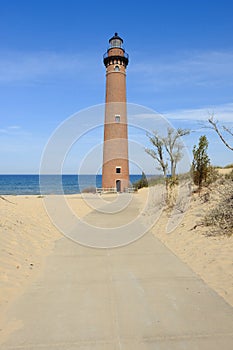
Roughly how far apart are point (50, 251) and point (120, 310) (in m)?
4.19

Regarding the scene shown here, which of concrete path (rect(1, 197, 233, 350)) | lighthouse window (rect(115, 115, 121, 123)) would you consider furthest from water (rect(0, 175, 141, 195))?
concrete path (rect(1, 197, 233, 350))

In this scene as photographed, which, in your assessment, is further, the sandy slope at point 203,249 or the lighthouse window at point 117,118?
the lighthouse window at point 117,118

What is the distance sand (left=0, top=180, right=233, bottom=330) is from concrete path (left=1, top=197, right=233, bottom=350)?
257 mm

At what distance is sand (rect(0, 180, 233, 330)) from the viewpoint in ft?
17.8

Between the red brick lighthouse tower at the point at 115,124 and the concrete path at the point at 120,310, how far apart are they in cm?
2465

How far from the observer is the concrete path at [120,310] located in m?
3.60

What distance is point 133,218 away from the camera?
1479 centimetres

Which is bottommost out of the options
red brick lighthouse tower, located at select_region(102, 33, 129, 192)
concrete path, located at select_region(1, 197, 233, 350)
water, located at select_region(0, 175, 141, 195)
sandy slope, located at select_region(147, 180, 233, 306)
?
concrete path, located at select_region(1, 197, 233, 350)

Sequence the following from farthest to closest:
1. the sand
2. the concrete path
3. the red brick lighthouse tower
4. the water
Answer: the water, the red brick lighthouse tower, the sand, the concrete path

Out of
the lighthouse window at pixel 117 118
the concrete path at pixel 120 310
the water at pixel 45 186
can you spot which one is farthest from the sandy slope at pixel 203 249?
the water at pixel 45 186

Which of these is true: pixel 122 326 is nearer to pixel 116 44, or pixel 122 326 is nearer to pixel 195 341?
pixel 195 341

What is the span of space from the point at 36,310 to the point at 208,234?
19.8 ft

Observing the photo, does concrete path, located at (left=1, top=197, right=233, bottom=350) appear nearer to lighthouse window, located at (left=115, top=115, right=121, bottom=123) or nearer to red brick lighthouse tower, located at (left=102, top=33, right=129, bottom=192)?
red brick lighthouse tower, located at (left=102, top=33, right=129, bottom=192)

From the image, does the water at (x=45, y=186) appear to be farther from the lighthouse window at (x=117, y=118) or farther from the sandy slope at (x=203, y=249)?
the sandy slope at (x=203, y=249)
